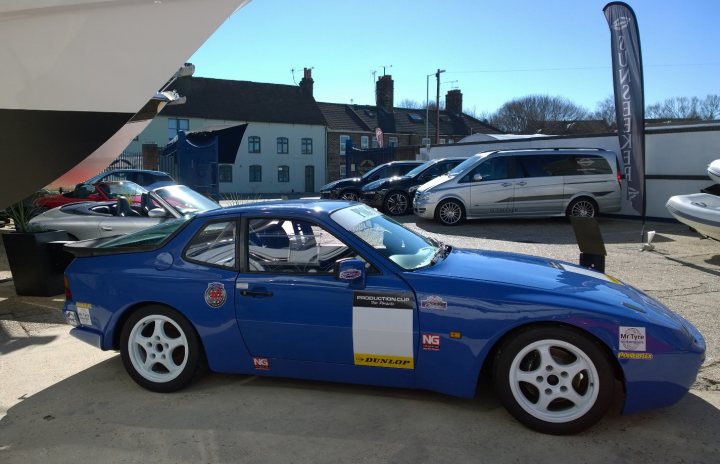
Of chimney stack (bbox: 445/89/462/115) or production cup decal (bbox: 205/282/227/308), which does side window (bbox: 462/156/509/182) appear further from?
chimney stack (bbox: 445/89/462/115)

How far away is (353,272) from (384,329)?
413mm

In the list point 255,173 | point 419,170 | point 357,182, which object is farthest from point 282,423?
point 255,173

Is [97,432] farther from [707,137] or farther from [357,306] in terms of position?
[707,137]

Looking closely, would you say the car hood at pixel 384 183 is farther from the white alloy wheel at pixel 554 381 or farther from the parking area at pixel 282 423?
the white alloy wheel at pixel 554 381

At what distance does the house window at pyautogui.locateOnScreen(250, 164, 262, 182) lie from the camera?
4359cm

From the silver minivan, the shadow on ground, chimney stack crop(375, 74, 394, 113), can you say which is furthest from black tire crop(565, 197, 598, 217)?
chimney stack crop(375, 74, 394, 113)

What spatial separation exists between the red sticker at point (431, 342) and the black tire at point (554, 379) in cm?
37

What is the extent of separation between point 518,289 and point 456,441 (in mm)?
984

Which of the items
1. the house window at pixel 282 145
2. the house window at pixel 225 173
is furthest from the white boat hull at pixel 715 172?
the house window at pixel 282 145

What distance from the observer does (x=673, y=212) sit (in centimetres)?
873

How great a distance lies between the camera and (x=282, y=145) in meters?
45.3

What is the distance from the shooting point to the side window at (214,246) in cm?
375

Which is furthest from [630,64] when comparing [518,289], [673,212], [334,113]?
[334,113]

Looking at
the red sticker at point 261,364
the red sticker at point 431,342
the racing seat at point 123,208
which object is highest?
the racing seat at point 123,208
